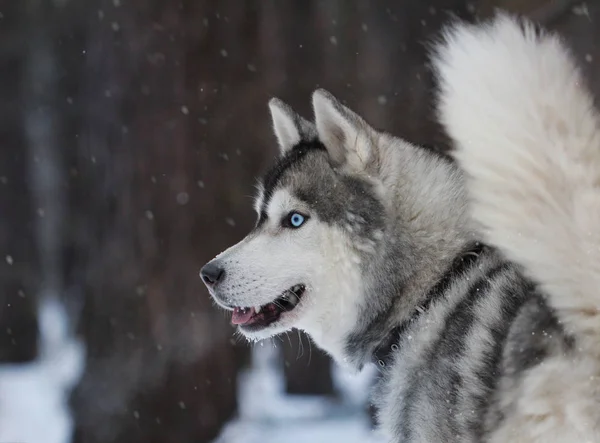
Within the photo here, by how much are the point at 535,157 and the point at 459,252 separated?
74 centimetres

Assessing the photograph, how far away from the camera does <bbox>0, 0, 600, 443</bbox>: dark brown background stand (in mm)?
4973

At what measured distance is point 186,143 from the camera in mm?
5094

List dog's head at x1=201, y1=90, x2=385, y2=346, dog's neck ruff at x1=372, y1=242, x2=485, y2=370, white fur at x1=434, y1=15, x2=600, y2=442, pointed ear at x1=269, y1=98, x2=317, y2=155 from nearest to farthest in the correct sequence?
white fur at x1=434, y1=15, x2=600, y2=442
dog's neck ruff at x1=372, y1=242, x2=485, y2=370
dog's head at x1=201, y1=90, x2=385, y2=346
pointed ear at x1=269, y1=98, x2=317, y2=155

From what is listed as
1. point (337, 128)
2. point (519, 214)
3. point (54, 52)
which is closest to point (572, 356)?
point (519, 214)

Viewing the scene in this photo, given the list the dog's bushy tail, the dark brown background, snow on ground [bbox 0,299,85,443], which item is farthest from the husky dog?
snow on ground [bbox 0,299,85,443]

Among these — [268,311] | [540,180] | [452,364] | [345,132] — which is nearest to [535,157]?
[540,180]

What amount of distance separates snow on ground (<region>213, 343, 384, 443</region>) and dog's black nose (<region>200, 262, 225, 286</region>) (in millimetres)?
2743

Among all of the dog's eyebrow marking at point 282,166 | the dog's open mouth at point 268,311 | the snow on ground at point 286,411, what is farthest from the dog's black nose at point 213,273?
Result: the snow on ground at point 286,411

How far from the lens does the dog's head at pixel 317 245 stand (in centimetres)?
244

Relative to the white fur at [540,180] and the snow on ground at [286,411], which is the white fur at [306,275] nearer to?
the white fur at [540,180]

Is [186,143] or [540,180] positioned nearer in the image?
[540,180]

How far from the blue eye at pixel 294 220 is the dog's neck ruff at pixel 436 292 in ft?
1.79

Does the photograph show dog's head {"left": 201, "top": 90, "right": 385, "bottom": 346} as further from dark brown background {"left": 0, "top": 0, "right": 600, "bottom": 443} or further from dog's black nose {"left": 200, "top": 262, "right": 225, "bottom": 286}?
dark brown background {"left": 0, "top": 0, "right": 600, "bottom": 443}

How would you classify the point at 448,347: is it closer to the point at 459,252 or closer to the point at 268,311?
the point at 459,252
